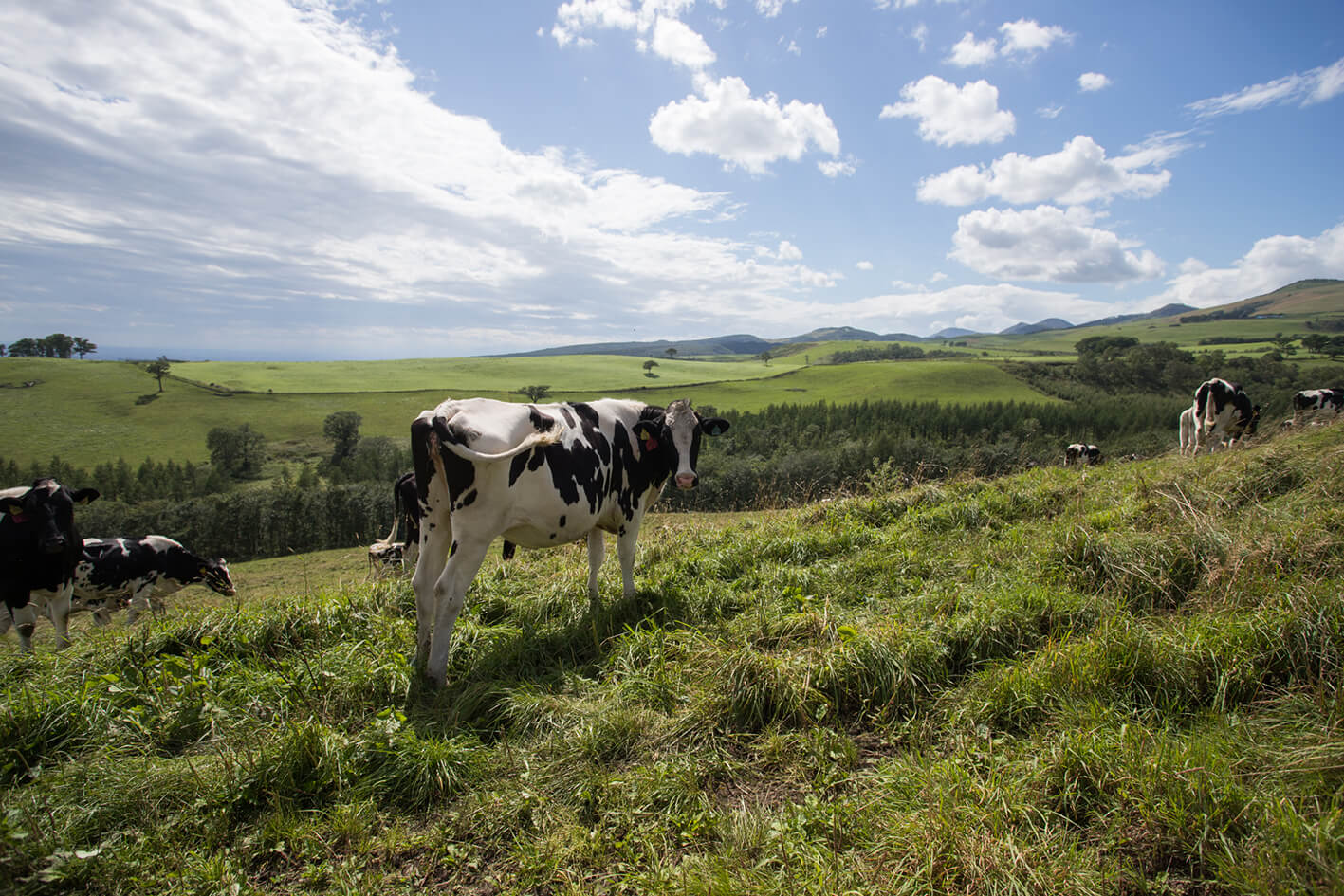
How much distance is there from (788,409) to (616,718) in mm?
89979

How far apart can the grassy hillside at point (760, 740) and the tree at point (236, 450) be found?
86.4 m

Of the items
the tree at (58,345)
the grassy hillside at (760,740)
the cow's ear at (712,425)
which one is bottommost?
the grassy hillside at (760,740)

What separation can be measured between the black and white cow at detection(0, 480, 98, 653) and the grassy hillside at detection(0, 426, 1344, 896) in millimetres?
4444

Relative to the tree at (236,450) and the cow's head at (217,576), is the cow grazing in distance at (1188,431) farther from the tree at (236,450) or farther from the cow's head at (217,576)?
the tree at (236,450)

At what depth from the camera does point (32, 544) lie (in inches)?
320

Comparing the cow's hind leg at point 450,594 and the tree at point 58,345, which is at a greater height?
the tree at point 58,345

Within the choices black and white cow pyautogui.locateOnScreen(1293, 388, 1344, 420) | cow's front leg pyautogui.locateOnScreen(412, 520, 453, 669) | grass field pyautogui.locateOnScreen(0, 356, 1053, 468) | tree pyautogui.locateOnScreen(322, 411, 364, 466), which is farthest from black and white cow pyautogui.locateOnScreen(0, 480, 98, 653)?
tree pyautogui.locateOnScreen(322, 411, 364, 466)

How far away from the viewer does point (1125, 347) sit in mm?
129875

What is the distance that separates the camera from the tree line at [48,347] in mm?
136875

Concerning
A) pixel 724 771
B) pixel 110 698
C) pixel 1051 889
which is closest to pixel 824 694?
pixel 724 771

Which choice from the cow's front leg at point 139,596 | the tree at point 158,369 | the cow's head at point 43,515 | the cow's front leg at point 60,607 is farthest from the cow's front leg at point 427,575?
the tree at point 158,369

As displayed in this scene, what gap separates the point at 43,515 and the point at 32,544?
20.1 inches

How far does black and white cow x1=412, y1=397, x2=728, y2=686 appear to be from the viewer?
198 inches

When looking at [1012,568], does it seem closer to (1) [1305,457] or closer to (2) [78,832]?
(1) [1305,457]
